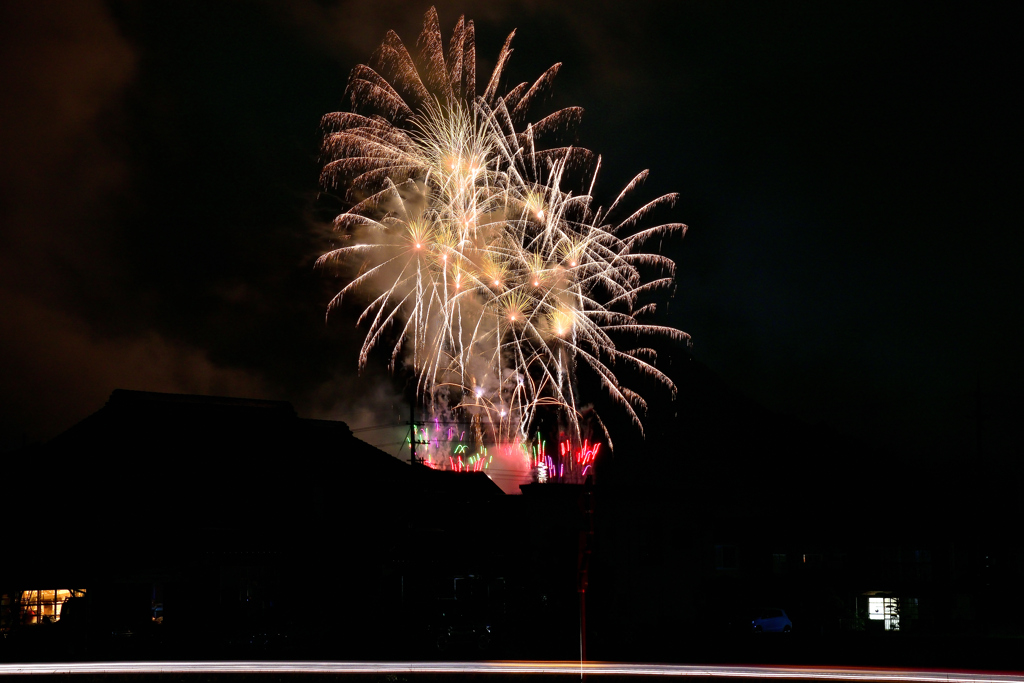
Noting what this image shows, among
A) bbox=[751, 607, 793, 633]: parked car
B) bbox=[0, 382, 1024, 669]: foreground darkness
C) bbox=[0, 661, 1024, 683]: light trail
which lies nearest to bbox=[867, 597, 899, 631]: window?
bbox=[0, 382, 1024, 669]: foreground darkness

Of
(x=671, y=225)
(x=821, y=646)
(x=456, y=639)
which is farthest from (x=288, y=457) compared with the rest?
(x=821, y=646)

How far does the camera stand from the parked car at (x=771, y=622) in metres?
44.5

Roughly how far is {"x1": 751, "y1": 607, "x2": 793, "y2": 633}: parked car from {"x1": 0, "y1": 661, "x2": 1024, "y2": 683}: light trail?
2112 cm

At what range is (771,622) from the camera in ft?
147

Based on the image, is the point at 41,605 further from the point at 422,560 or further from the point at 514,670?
the point at 514,670

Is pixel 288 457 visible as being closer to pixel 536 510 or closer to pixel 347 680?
pixel 536 510

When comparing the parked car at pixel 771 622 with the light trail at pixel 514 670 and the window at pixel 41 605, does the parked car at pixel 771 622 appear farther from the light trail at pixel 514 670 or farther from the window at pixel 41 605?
the window at pixel 41 605

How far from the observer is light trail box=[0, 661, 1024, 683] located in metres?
22.0

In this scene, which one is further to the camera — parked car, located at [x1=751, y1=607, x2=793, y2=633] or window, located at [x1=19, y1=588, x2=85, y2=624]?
parked car, located at [x1=751, y1=607, x2=793, y2=633]

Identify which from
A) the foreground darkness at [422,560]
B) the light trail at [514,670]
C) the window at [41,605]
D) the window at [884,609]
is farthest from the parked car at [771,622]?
the window at [41,605]

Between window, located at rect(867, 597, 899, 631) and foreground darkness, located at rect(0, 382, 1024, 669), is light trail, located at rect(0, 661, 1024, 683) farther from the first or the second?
window, located at rect(867, 597, 899, 631)

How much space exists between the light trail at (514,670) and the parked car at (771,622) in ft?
69.3

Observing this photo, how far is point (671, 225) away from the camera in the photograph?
35.1m

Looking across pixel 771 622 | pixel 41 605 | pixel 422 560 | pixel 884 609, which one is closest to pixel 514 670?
pixel 422 560
